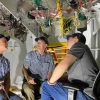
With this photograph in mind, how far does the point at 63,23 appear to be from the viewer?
342 cm

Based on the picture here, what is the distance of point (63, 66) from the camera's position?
180 cm

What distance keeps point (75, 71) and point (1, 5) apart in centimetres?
184

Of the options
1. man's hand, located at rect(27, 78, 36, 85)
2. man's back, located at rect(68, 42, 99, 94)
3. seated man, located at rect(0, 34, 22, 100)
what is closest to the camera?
man's back, located at rect(68, 42, 99, 94)

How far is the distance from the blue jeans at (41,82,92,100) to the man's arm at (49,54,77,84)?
0.07 m

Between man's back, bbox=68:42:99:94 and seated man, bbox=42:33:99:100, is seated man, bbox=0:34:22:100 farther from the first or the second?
man's back, bbox=68:42:99:94

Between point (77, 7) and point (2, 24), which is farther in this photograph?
point (2, 24)

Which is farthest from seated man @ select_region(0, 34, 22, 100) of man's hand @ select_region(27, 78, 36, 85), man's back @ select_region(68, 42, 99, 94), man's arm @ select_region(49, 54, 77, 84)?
man's back @ select_region(68, 42, 99, 94)

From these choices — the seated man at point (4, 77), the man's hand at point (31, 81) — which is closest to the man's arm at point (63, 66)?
the seated man at point (4, 77)

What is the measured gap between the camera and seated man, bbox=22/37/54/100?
287 cm

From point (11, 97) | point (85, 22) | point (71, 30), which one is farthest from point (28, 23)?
point (11, 97)

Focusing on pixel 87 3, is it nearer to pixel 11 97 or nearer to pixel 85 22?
pixel 85 22

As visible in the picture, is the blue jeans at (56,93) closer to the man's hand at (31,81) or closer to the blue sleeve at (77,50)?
the blue sleeve at (77,50)

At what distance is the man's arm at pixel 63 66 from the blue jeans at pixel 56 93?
7cm

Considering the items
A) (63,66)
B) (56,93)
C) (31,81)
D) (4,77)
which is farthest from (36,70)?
(63,66)
